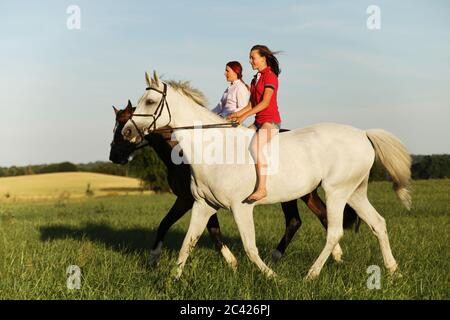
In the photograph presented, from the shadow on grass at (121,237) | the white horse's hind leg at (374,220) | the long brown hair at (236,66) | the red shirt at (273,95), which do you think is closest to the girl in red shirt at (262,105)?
the red shirt at (273,95)

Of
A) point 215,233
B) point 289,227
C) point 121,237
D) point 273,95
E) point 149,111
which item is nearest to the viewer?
point 149,111

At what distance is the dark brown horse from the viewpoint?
24.3ft

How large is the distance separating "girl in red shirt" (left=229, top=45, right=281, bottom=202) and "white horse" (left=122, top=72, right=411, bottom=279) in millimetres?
149

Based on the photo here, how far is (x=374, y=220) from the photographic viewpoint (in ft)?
22.5

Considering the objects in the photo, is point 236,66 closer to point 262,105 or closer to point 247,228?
point 262,105

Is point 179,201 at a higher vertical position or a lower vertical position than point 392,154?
lower

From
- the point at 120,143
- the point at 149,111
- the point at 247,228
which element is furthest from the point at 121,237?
the point at 247,228

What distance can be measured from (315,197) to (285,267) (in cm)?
→ 145

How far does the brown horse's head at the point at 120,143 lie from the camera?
791cm

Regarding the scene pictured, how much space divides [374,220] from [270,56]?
257cm

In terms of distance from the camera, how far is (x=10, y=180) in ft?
145

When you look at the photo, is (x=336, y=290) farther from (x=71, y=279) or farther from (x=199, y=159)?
(x=71, y=279)

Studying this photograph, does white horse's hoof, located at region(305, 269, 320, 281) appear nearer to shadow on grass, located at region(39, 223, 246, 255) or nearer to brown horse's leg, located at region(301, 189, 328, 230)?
brown horse's leg, located at region(301, 189, 328, 230)
